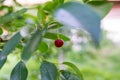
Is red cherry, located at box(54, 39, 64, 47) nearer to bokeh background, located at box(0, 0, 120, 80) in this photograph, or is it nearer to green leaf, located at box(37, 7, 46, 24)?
green leaf, located at box(37, 7, 46, 24)

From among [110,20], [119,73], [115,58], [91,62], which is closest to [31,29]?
[119,73]

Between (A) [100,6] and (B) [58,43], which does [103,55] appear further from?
(A) [100,6]

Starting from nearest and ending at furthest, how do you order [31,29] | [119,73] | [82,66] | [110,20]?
[31,29], [119,73], [82,66], [110,20]

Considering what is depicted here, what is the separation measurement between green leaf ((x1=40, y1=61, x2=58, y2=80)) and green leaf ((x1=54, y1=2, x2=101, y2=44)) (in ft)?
0.59

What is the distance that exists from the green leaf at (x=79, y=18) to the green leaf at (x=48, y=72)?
7.0 inches

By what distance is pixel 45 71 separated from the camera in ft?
1.73

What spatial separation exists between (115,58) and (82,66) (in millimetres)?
616

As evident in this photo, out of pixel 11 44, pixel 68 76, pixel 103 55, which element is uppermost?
pixel 11 44

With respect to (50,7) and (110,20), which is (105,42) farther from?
(50,7)

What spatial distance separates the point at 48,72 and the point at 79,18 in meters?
0.20

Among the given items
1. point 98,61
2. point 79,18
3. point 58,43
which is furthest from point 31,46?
point 98,61

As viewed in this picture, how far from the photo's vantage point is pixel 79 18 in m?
0.35

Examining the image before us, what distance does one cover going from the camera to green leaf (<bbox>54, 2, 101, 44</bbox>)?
331mm

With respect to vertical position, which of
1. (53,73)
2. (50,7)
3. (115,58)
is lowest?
(115,58)
